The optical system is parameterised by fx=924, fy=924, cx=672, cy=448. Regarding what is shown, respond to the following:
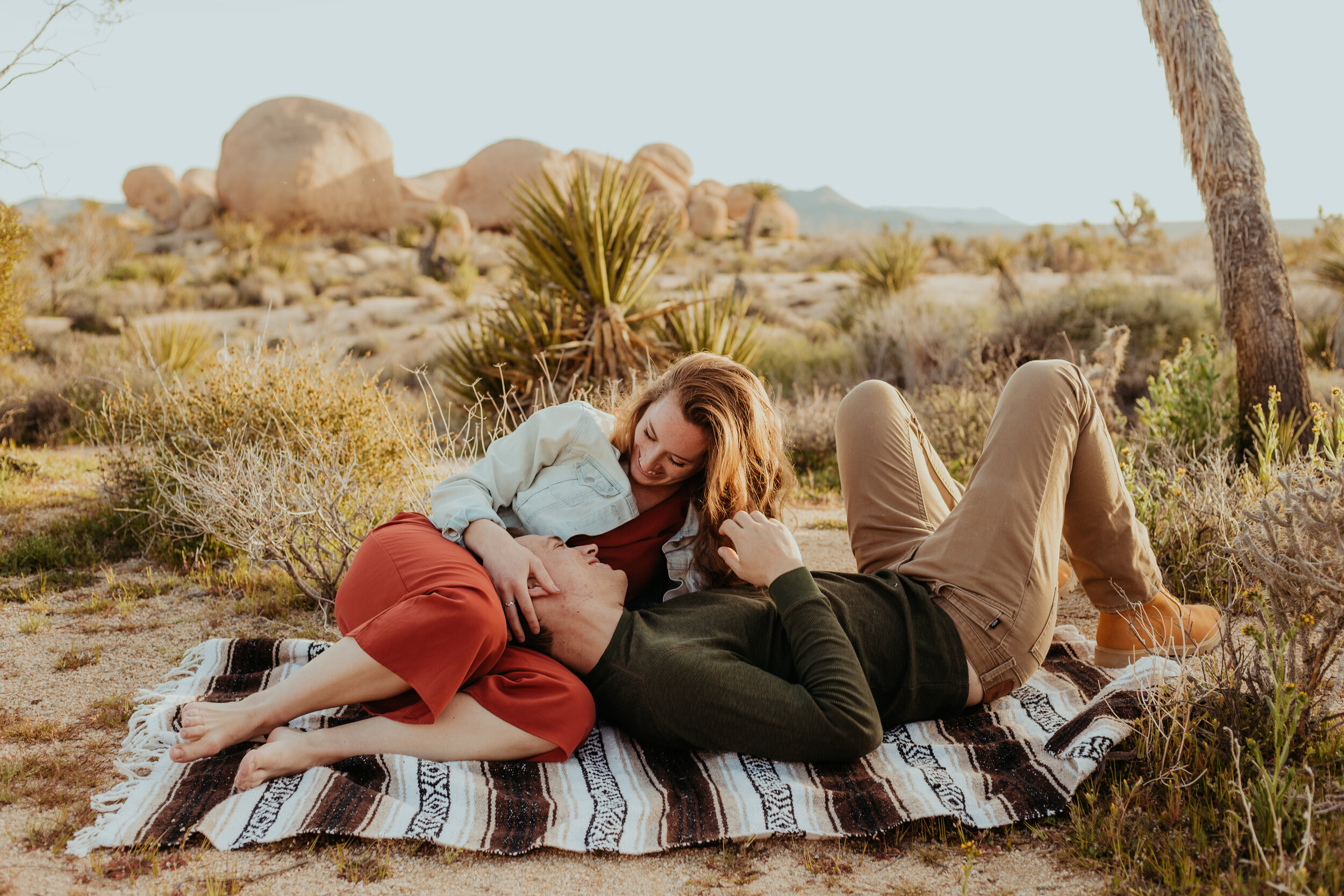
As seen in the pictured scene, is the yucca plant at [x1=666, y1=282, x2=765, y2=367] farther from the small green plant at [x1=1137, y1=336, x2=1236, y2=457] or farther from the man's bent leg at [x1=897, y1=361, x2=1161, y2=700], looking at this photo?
the man's bent leg at [x1=897, y1=361, x2=1161, y2=700]

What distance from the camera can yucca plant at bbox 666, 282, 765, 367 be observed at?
25.9 feet

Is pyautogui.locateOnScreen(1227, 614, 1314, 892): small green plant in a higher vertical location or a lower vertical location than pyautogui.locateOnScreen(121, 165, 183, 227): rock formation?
lower

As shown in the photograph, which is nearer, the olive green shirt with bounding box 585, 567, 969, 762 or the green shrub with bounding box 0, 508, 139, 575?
the olive green shirt with bounding box 585, 567, 969, 762

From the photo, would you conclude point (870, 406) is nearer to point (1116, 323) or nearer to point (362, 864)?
point (362, 864)

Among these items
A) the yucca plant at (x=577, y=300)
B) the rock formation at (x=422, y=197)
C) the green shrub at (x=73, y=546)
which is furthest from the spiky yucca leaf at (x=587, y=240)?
the rock formation at (x=422, y=197)

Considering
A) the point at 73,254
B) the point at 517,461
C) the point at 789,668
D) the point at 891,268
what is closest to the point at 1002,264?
the point at 891,268

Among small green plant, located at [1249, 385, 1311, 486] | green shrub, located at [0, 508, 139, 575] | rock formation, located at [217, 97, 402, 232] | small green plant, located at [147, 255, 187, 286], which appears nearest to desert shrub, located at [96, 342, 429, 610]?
green shrub, located at [0, 508, 139, 575]

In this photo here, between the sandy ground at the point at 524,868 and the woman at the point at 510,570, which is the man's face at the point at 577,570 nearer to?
the woman at the point at 510,570

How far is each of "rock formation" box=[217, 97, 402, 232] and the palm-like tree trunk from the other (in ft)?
86.0

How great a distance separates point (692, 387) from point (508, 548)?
71 cm

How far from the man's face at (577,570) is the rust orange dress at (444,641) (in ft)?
0.66

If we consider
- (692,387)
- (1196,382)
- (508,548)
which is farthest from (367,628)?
(1196,382)

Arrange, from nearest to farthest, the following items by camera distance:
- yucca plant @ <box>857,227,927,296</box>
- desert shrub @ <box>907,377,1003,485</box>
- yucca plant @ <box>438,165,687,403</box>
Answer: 1. desert shrub @ <box>907,377,1003,485</box>
2. yucca plant @ <box>438,165,687,403</box>
3. yucca plant @ <box>857,227,927,296</box>

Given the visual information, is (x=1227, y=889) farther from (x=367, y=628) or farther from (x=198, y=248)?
(x=198, y=248)
